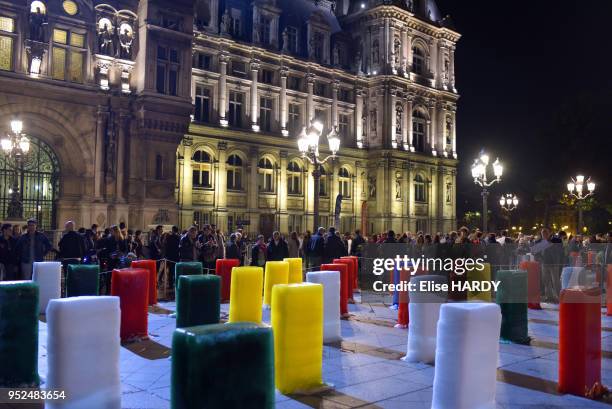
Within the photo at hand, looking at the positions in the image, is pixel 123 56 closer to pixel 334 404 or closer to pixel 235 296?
pixel 235 296

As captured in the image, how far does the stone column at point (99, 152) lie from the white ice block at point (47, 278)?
15039 mm

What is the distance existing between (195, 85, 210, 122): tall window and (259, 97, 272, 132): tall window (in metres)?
4.60

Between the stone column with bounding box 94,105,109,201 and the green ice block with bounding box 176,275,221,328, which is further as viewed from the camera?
the stone column with bounding box 94,105,109,201

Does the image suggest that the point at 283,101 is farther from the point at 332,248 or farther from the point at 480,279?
the point at 480,279

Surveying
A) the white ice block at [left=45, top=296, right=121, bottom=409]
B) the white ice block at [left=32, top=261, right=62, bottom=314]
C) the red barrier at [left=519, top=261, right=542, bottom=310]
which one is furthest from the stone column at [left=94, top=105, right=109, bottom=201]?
the white ice block at [left=45, top=296, right=121, bottom=409]

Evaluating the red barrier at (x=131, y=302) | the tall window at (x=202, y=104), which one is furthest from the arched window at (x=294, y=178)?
the red barrier at (x=131, y=302)

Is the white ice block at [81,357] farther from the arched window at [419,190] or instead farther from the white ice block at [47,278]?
the arched window at [419,190]

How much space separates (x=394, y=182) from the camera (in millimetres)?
46531

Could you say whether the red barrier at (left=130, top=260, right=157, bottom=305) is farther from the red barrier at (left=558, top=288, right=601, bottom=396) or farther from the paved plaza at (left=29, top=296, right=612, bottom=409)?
the red barrier at (left=558, top=288, right=601, bottom=396)

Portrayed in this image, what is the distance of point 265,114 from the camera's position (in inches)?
1650

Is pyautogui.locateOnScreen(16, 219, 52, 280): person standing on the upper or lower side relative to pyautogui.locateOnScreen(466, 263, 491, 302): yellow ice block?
upper

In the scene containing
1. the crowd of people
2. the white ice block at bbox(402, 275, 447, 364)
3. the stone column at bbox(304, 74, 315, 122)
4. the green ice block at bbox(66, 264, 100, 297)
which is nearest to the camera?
the white ice block at bbox(402, 275, 447, 364)

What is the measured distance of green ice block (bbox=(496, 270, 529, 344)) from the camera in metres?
10.1

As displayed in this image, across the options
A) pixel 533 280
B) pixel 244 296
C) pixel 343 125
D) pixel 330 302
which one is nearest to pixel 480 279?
pixel 533 280
